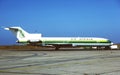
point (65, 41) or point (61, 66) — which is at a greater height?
point (65, 41)

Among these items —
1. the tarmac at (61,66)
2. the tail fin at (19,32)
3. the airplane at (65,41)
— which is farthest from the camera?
the tail fin at (19,32)

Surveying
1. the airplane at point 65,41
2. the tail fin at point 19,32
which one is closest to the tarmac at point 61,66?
the airplane at point 65,41

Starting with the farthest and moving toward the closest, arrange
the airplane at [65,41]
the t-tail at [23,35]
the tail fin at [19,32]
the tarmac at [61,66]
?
the tail fin at [19,32] → the t-tail at [23,35] → the airplane at [65,41] → the tarmac at [61,66]

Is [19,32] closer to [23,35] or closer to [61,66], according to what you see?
[23,35]

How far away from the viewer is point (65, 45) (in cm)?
8638

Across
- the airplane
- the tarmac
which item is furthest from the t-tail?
the tarmac

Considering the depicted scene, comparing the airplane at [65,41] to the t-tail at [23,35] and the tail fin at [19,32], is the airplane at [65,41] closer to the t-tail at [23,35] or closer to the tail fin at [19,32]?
the t-tail at [23,35]

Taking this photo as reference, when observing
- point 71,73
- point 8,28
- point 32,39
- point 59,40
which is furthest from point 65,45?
point 71,73

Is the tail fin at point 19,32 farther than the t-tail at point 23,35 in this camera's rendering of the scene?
Yes

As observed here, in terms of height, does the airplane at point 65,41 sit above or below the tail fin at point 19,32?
below

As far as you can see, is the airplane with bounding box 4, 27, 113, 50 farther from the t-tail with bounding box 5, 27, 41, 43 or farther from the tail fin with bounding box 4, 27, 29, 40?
the tail fin with bounding box 4, 27, 29, 40

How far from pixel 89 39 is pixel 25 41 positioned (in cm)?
1728

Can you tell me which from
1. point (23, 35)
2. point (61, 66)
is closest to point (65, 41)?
point (23, 35)

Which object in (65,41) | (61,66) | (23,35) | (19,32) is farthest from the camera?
(19,32)
